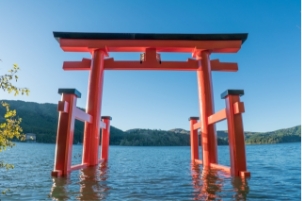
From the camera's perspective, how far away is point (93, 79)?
6.52 metres

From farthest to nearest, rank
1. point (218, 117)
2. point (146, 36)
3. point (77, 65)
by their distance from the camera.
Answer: point (77, 65), point (146, 36), point (218, 117)

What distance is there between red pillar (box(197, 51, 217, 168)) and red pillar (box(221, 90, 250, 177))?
5.35 feet

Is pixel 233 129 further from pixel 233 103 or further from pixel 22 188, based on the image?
pixel 22 188

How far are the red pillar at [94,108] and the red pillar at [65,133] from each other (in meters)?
1.53

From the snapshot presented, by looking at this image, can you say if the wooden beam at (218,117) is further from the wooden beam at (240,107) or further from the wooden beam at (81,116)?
the wooden beam at (81,116)

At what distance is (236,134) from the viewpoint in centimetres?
434

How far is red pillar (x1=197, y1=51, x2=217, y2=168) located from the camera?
6.06 m

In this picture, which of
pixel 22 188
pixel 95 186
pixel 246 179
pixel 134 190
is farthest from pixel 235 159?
pixel 22 188

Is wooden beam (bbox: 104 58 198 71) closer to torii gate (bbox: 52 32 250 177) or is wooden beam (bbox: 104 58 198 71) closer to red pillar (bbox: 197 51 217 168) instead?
torii gate (bbox: 52 32 250 177)

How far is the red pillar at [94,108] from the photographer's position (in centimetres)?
620

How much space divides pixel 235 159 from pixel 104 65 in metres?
4.62

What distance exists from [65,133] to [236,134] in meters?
3.46

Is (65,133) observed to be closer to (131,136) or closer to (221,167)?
(221,167)

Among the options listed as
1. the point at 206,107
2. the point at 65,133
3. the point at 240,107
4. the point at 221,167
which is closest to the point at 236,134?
the point at 240,107
